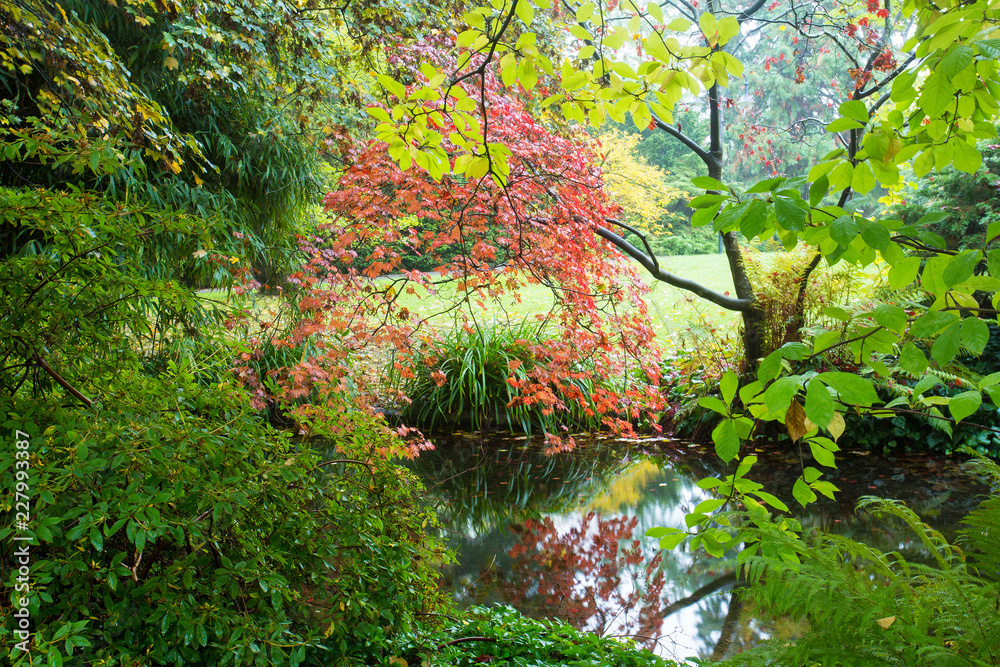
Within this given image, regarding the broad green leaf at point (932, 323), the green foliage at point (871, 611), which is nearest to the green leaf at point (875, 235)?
the broad green leaf at point (932, 323)

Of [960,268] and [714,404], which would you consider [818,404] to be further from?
[960,268]

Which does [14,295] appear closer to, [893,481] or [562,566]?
[562,566]

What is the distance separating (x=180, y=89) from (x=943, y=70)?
205 inches

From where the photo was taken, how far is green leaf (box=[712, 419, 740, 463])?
1.10 metres

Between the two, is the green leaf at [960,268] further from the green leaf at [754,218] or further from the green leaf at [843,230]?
the green leaf at [754,218]

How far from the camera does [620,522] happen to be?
3.50m

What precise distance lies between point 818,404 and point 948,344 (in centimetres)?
26

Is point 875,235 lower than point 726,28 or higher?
lower

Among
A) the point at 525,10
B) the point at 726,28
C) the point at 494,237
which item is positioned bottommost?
the point at 525,10

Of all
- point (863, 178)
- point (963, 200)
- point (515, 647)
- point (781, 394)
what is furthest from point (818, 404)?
point (963, 200)

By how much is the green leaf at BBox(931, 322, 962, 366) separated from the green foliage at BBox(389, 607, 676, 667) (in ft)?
4.41

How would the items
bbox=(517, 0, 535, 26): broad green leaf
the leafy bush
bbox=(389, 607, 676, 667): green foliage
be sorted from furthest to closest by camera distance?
bbox=(389, 607, 676, 667): green foliage → bbox=(517, 0, 535, 26): broad green leaf → the leafy bush

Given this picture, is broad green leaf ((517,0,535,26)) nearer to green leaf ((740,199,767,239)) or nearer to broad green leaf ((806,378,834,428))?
green leaf ((740,199,767,239))

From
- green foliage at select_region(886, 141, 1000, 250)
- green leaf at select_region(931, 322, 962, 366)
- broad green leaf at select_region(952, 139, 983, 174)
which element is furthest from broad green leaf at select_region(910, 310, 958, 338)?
green foliage at select_region(886, 141, 1000, 250)
